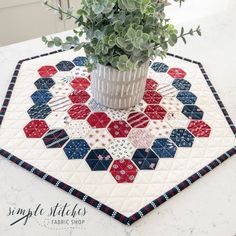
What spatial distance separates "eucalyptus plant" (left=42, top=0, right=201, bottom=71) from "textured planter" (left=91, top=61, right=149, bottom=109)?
0.03m

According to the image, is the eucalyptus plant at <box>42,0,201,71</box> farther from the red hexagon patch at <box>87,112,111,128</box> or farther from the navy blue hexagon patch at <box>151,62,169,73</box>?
the navy blue hexagon patch at <box>151,62,169,73</box>

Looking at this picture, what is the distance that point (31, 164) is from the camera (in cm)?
70

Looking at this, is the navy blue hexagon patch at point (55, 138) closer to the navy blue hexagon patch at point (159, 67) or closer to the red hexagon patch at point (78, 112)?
the red hexagon patch at point (78, 112)

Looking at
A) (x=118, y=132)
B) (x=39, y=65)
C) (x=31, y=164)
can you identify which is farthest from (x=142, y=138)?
(x=39, y=65)

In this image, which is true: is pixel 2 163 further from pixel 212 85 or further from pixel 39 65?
pixel 212 85

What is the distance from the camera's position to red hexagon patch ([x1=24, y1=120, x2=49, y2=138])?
76 cm

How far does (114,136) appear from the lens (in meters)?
0.77

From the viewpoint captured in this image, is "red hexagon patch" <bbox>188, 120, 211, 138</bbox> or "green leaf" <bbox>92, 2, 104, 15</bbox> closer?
"green leaf" <bbox>92, 2, 104, 15</bbox>

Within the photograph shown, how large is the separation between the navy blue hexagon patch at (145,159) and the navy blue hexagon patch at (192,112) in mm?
172

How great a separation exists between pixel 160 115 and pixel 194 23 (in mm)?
618

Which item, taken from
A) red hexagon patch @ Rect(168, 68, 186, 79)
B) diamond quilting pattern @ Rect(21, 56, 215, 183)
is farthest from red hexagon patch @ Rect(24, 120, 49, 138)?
red hexagon patch @ Rect(168, 68, 186, 79)

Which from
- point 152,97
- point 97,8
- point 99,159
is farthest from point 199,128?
point 97,8

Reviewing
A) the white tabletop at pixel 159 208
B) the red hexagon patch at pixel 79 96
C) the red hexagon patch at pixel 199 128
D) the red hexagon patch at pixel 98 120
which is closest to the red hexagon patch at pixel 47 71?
the red hexagon patch at pixel 79 96

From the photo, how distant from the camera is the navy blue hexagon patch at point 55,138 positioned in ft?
2.44
